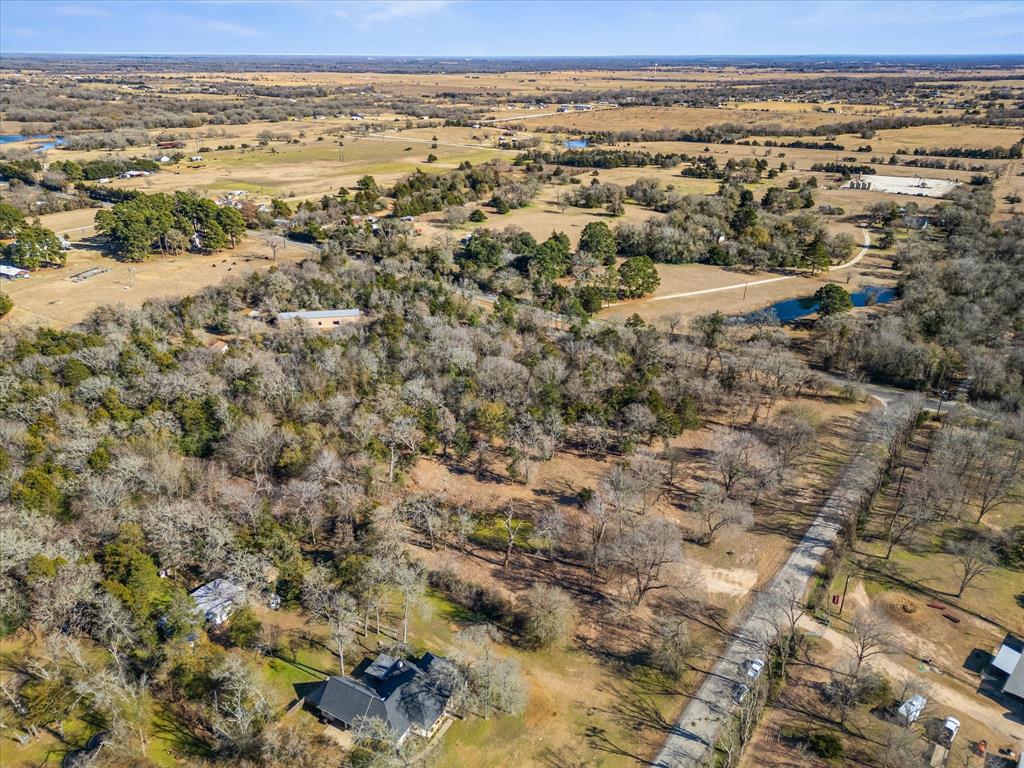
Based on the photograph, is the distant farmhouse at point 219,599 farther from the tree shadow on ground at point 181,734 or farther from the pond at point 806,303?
the pond at point 806,303

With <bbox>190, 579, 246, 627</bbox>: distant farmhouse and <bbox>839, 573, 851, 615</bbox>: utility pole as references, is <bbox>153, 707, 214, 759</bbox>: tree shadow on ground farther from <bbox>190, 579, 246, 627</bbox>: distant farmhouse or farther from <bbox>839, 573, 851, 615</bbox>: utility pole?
<bbox>839, 573, 851, 615</bbox>: utility pole

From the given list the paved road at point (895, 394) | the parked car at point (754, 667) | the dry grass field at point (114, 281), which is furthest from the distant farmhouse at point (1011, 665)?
the dry grass field at point (114, 281)

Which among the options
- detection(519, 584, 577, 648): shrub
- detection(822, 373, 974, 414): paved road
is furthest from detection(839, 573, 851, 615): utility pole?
detection(822, 373, 974, 414): paved road

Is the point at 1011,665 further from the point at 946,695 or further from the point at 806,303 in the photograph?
the point at 806,303

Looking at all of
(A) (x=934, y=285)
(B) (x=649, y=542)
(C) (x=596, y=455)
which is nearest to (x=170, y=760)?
(B) (x=649, y=542)

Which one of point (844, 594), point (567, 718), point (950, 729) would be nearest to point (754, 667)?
point (950, 729)

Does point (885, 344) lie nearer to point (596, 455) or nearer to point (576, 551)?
point (596, 455)
